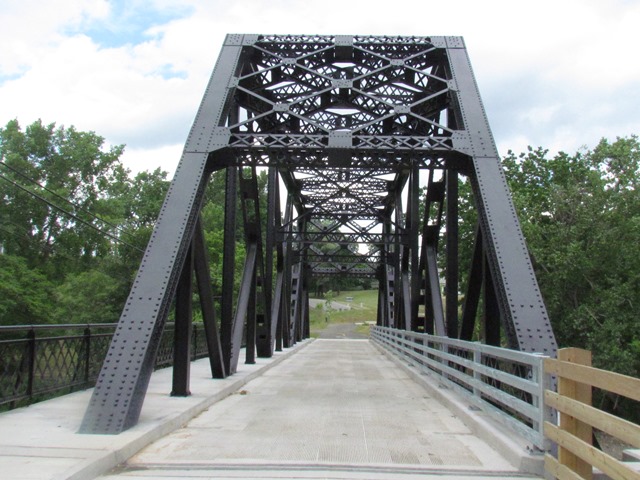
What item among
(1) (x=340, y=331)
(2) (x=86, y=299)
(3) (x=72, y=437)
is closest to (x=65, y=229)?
(2) (x=86, y=299)

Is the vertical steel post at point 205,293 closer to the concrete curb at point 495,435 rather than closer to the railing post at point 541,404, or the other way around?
the concrete curb at point 495,435

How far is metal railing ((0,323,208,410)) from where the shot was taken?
23.8ft

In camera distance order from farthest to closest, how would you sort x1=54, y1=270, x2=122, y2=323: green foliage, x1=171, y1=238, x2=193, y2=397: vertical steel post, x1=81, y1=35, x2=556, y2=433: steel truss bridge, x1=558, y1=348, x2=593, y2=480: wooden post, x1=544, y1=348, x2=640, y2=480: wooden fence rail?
x1=54, y1=270, x2=122, y2=323: green foliage → x1=171, y1=238, x2=193, y2=397: vertical steel post → x1=81, y1=35, x2=556, y2=433: steel truss bridge → x1=558, y1=348, x2=593, y2=480: wooden post → x1=544, y1=348, x2=640, y2=480: wooden fence rail

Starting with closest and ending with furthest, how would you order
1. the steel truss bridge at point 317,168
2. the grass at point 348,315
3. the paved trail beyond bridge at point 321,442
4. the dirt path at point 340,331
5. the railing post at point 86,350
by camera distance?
the paved trail beyond bridge at point 321,442 → the steel truss bridge at point 317,168 → the railing post at point 86,350 → the dirt path at point 340,331 → the grass at point 348,315

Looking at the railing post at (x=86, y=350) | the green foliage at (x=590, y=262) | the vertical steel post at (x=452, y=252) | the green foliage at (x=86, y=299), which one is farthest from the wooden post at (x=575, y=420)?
the green foliage at (x=86, y=299)

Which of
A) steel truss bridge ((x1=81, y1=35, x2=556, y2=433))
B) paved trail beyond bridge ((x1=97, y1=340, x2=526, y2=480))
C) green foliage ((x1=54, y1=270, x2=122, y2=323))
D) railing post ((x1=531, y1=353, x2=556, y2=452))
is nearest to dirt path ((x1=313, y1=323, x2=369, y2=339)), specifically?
green foliage ((x1=54, y1=270, x2=122, y2=323))

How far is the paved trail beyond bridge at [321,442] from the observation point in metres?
4.88

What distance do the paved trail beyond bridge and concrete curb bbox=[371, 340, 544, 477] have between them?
8 centimetres

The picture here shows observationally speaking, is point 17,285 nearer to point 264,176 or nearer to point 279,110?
point 279,110

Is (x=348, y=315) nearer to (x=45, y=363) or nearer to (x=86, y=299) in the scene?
(x=86, y=299)

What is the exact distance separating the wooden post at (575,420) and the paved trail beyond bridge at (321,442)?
0.64 m

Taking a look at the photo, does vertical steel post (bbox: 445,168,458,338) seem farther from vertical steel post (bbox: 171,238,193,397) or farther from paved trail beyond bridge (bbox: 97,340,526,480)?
vertical steel post (bbox: 171,238,193,397)

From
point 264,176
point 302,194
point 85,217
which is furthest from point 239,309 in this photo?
point 264,176

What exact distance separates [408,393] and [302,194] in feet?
67.3
